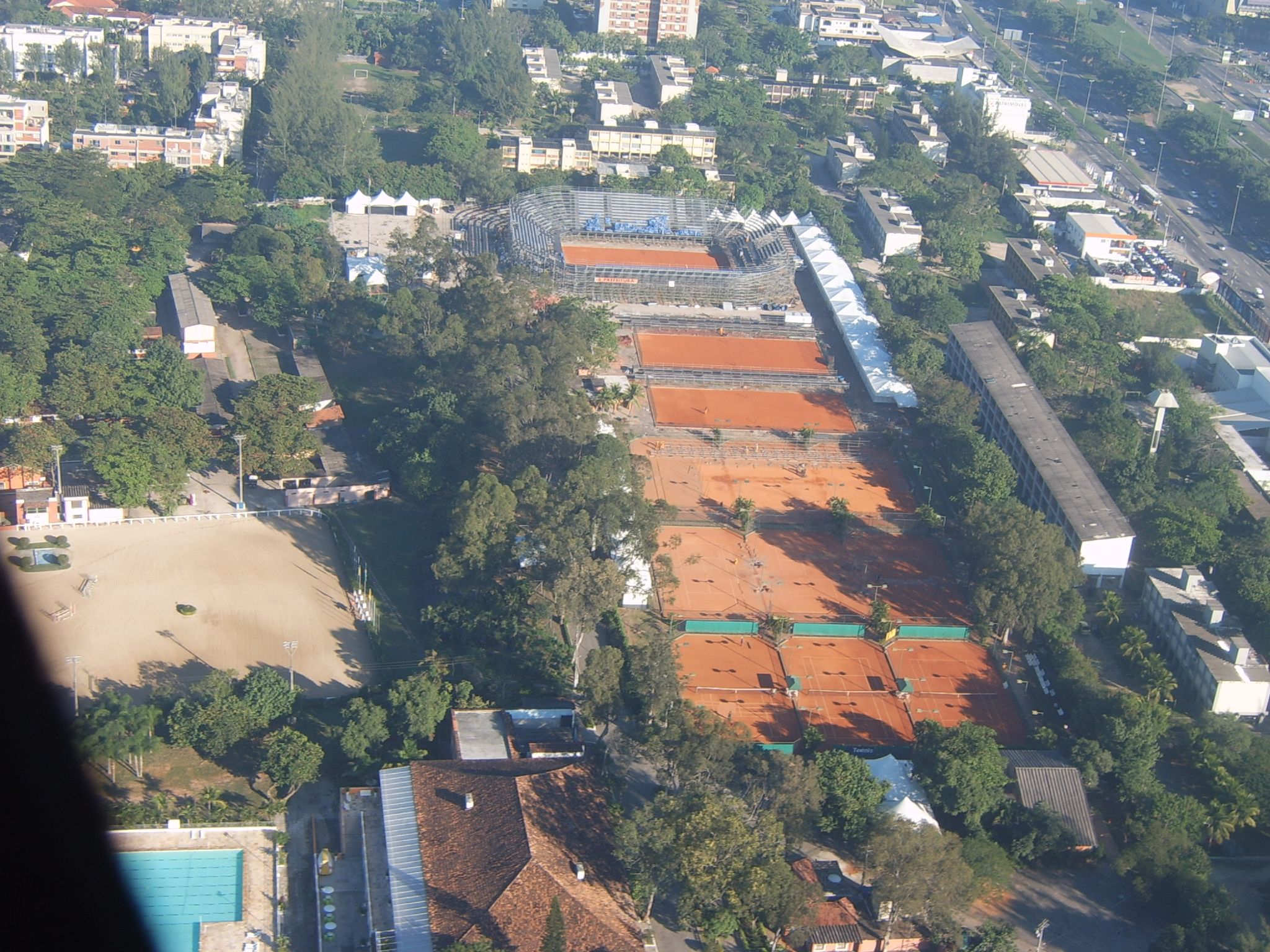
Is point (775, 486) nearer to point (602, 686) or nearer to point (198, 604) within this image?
point (602, 686)

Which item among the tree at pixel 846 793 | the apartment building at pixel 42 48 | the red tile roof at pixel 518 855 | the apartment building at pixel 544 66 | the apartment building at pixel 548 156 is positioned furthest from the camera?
the apartment building at pixel 544 66

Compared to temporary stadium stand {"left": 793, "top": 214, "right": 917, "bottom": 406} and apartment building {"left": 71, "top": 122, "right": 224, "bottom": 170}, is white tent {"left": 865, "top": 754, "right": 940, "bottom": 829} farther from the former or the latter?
apartment building {"left": 71, "top": 122, "right": 224, "bottom": 170}

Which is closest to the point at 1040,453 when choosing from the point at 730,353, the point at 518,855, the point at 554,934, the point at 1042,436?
the point at 1042,436

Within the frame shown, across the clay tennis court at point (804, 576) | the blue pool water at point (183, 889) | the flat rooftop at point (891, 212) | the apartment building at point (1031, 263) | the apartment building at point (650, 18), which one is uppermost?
the apartment building at point (650, 18)

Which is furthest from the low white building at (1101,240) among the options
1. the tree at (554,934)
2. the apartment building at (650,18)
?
the tree at (554,934)

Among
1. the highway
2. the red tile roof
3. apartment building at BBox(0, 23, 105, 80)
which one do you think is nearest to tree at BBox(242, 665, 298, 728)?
the red tile roof

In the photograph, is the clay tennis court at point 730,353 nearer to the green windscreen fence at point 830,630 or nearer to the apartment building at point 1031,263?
the apartment building at point 1031,263
